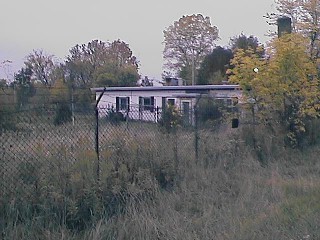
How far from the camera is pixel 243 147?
1008cm

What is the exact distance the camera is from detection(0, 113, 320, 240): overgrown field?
5.26 meters

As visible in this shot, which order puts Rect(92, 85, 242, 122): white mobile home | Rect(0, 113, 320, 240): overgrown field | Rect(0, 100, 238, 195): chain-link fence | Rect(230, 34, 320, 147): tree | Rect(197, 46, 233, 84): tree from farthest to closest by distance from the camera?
Rect(197, 46, 233, 84): tree
Rect(92, 85, 242, 122): white mobile home
Rect(230, 34, 320, 147): tree
Rect(0, 100, 238, 195): chain-link fence
Rect(0, 113, 320, 240): overgrown field

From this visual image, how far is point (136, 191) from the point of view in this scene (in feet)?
20.3

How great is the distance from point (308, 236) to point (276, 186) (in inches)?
96.2

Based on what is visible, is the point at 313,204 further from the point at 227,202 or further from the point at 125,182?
the point at 125,182

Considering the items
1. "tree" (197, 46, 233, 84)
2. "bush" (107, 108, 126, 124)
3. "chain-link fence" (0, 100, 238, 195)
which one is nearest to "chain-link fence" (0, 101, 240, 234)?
"chain-link fence" (0, 100, 238, 195)

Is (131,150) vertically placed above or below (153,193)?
above

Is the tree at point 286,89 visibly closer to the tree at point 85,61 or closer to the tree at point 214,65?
the tree at point 214,65

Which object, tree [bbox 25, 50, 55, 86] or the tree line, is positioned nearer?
the tree line

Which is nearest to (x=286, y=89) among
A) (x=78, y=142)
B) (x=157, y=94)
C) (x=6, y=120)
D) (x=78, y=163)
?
(x=78, y=142)

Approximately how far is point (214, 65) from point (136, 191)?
39.7 meters

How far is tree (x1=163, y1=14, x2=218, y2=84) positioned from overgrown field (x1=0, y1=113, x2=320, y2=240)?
44.5m

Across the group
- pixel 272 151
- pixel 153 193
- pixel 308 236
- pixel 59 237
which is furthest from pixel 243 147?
pixel 59 237

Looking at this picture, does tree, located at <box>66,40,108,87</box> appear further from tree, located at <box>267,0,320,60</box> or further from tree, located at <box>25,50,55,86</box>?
tree, located at <box>267,0,320,60</box>
